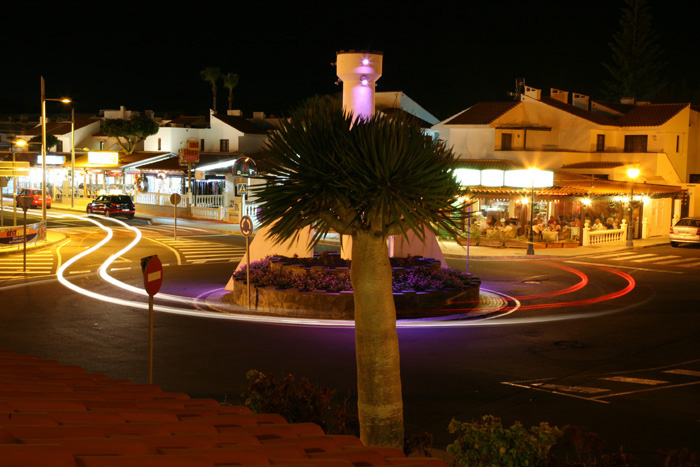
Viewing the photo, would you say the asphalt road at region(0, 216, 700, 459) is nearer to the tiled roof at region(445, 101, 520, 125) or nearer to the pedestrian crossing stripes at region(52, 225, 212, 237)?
the pedestrian crossing stripes at region(52, 225, 212, 237)

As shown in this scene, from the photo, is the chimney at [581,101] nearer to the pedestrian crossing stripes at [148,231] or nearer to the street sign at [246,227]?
the pedestrian crossing stripes at [148,231]

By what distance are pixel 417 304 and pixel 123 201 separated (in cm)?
3865

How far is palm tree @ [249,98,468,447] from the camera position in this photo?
273 inches

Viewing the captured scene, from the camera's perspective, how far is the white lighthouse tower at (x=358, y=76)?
1945 centimetres

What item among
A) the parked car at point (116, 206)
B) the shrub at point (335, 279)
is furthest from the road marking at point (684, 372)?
the parked car at point (116, 206)

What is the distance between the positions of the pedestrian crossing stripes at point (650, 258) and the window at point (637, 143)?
51.7 feet

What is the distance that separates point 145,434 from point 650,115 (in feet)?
167

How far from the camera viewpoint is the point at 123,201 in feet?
172

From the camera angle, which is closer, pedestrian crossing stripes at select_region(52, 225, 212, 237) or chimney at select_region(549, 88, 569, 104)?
pedestrian crossing stripes at select_region(52, 225, 212, 237)

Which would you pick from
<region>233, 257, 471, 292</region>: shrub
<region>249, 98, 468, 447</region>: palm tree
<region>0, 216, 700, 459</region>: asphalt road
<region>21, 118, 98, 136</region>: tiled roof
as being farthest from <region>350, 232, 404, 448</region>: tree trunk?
<region>21, 118, 98, 136</region>: tiled roof

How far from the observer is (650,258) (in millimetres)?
32531

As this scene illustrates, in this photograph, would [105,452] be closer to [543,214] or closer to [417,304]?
[417,304]

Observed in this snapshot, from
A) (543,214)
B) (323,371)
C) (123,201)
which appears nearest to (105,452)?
(323,371)

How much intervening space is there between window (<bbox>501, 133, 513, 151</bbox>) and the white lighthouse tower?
30.3m
